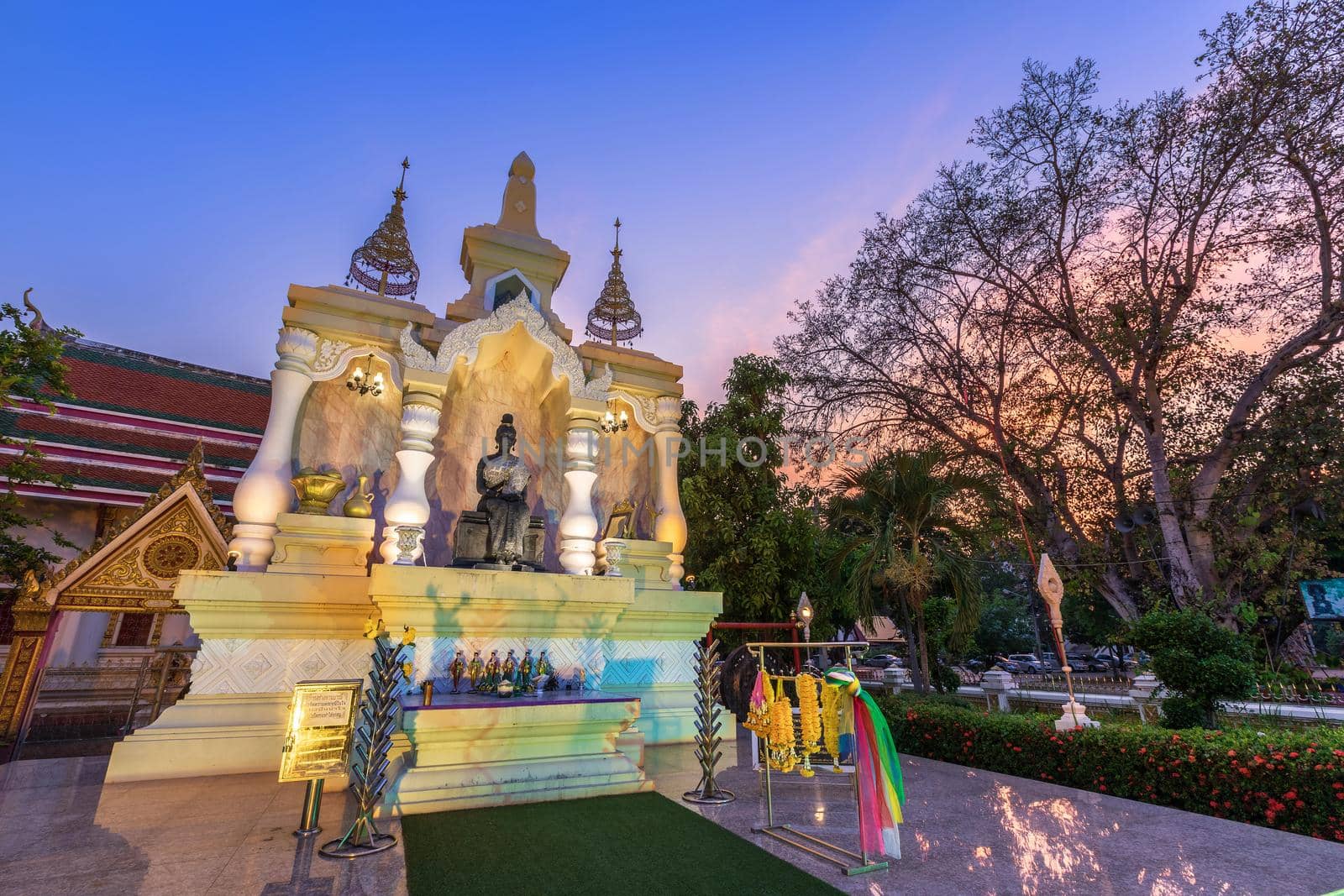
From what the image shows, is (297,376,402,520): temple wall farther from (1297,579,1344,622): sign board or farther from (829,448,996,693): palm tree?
(1297,579,1344,622): sign board

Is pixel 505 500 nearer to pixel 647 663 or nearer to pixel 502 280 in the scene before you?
pixel 647 663

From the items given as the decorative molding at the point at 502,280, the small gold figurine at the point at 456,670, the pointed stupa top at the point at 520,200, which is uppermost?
the pointed stupa top at the point at 520,200

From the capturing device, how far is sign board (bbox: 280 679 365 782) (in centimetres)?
→ 385

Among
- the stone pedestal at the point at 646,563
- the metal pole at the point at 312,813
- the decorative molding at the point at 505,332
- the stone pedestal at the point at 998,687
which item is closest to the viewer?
the metal pole at the point at 312,813

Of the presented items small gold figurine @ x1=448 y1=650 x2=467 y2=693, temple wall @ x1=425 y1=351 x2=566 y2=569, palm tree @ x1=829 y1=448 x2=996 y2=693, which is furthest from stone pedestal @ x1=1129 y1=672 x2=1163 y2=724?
small gold figurine @ x1=448 y1=650 x2=467 y2=693

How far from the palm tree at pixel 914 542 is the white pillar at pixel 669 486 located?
3.64 m

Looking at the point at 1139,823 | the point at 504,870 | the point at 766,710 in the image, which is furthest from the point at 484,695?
the point at 1139,823

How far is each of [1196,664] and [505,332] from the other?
31.3ft

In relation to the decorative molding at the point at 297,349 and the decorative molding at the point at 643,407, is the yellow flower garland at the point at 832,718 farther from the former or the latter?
the decorative molding at the point at 297,349

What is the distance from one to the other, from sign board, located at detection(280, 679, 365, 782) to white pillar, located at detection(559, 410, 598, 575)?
4.05 meters

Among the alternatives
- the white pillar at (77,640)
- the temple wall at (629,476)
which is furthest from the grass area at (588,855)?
the white pillar at (77,640)

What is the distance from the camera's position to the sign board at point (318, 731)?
3850 millimetres

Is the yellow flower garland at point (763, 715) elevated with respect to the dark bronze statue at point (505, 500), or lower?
lower

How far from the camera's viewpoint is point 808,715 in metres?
4.63
